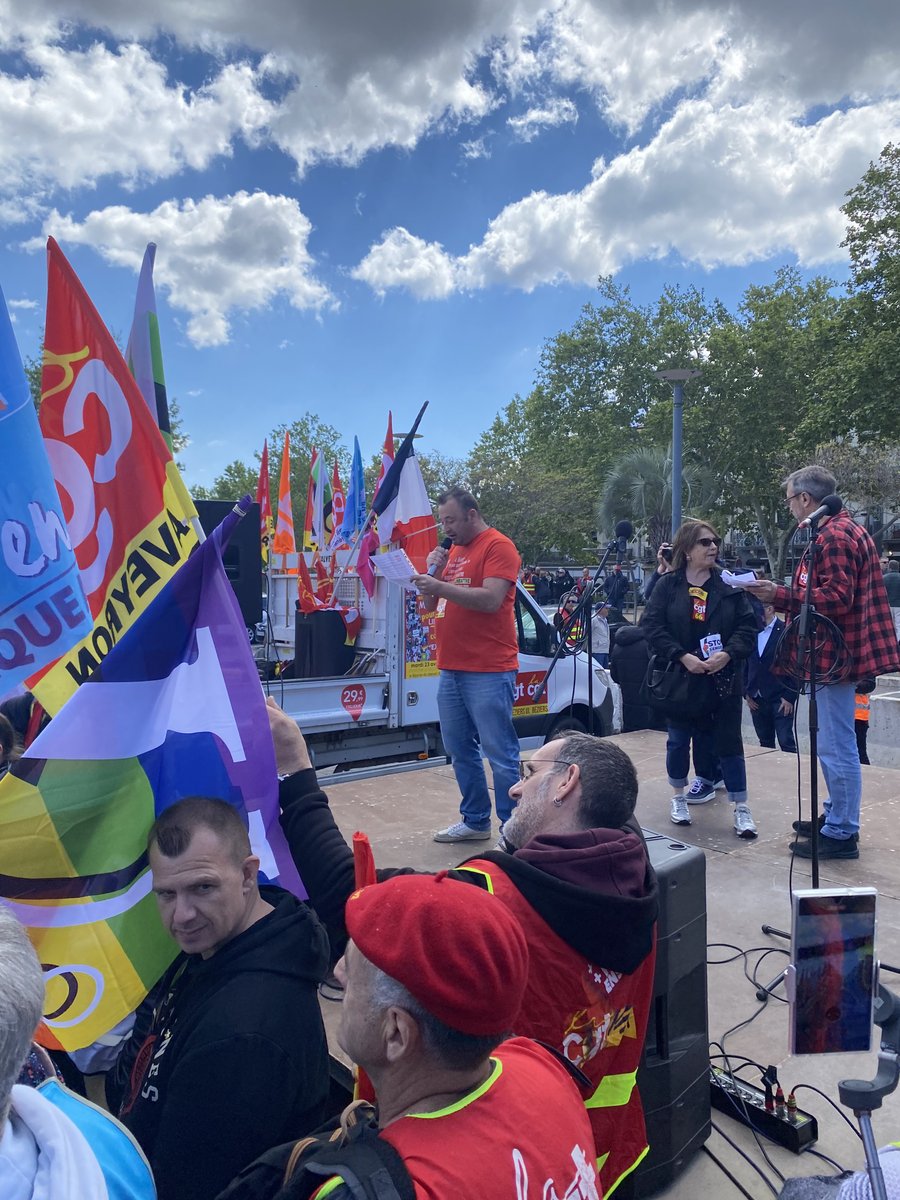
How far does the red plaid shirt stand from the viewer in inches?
170

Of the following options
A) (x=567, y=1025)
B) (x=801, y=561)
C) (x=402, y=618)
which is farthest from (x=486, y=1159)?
(x=402, y=618)

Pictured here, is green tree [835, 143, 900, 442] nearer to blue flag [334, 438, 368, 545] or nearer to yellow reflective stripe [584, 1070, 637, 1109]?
blue flag [334, 438, 368, 545]

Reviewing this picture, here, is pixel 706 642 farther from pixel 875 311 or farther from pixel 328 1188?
pixel 875 311

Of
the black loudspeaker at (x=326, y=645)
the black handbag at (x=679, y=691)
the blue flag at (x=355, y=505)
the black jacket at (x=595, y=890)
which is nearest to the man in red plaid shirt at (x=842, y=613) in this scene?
the black handbag at (x=679, y=691)

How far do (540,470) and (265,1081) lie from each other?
3901 cm

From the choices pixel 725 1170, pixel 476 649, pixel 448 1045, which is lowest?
pixel 725 1170

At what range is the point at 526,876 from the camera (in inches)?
70.2

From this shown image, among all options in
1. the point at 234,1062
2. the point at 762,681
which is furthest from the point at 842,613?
the point at 234,1062

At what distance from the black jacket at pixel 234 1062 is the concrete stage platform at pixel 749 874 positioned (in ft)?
4.32

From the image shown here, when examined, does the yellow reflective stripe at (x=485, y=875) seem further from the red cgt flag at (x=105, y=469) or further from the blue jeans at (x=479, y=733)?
the blue jeans at (x=479, y=733)

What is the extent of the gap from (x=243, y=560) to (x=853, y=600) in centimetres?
418

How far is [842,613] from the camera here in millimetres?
4395

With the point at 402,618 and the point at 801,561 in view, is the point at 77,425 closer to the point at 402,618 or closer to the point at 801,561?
the point at 801,561

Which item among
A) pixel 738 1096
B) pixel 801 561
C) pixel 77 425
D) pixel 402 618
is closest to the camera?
pixel 738 1096
